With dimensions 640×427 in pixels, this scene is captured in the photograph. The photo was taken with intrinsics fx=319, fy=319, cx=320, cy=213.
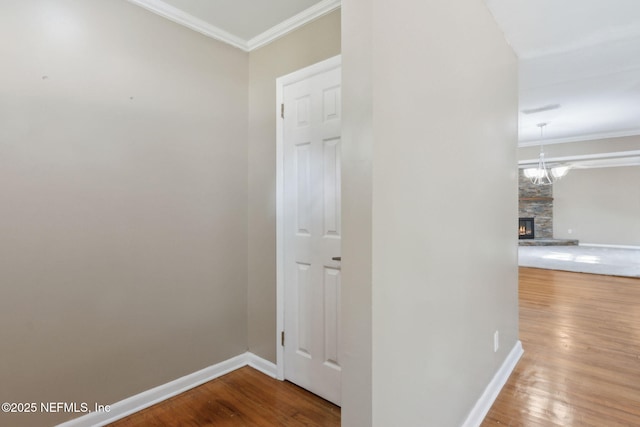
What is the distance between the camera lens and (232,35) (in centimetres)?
234

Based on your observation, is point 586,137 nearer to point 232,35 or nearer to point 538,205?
point 538,205

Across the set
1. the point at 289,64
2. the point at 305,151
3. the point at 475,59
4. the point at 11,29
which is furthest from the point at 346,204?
the point at 11,29

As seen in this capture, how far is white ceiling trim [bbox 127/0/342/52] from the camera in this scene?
1.96 meters

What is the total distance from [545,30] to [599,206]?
9308 millimetres

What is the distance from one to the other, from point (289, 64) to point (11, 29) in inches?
57.4

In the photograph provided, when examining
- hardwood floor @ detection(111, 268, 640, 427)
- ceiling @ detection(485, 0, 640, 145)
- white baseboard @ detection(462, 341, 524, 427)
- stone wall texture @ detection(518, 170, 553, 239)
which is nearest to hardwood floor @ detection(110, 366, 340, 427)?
hardwood floor @ detection(111, 268, 640, 427)

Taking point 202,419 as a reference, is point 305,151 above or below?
above

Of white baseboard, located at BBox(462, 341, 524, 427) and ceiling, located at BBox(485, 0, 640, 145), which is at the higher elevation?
ceiling, located at BBox(485, 0, 640, 145)

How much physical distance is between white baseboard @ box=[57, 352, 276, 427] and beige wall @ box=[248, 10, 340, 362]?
0.29 ft

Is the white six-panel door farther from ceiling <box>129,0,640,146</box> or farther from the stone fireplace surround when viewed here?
the stone fireplace surround

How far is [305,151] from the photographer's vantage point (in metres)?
2.17

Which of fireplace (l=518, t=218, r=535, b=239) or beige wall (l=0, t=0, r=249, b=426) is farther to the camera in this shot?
fireplace (l=518, t=218, r=535, b=239)

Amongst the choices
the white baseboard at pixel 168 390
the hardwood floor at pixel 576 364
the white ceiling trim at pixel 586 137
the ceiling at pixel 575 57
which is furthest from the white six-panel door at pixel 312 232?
the white ceiling trim at pixel 586 137

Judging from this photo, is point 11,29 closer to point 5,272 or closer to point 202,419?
point 5,272
